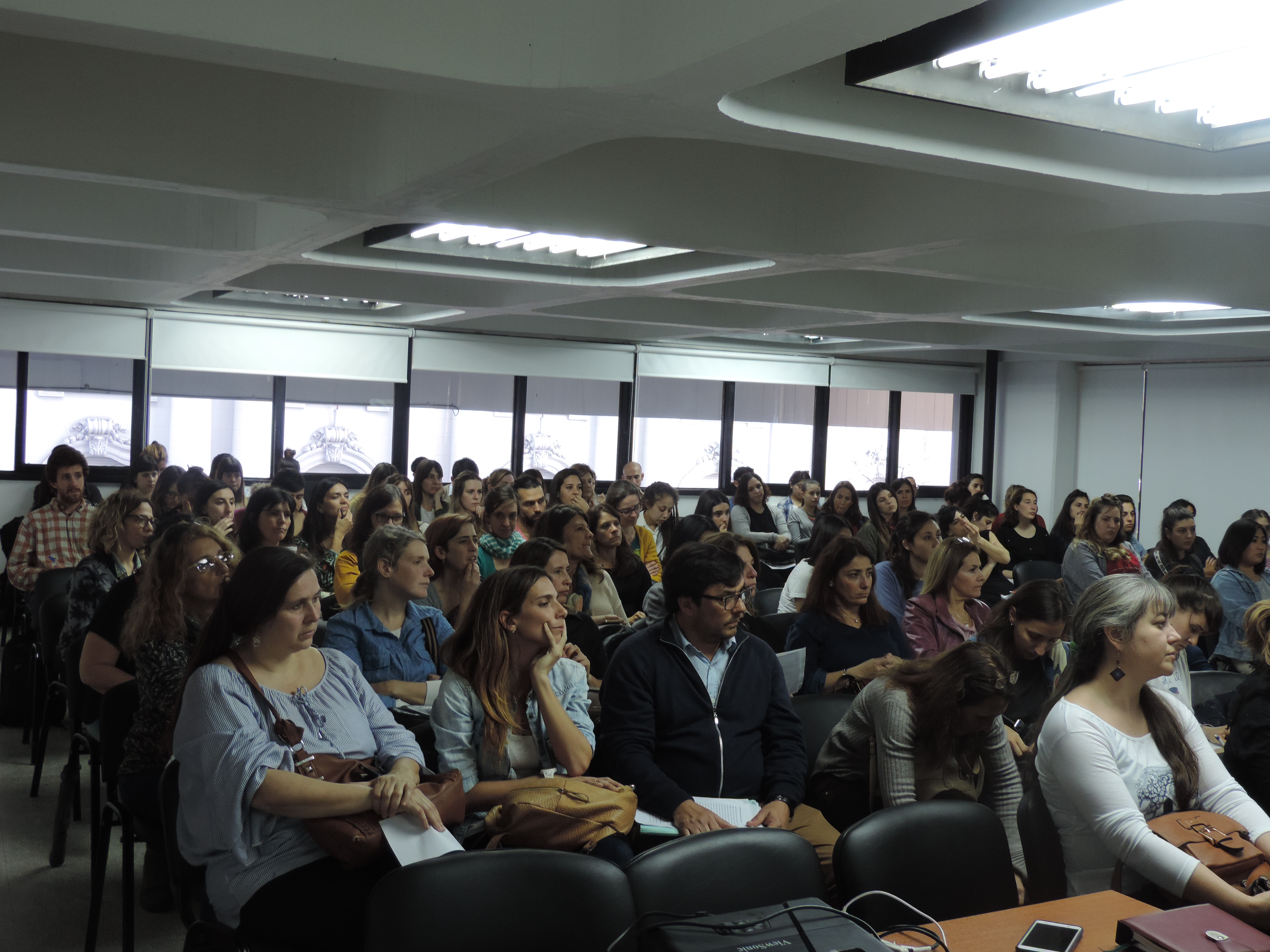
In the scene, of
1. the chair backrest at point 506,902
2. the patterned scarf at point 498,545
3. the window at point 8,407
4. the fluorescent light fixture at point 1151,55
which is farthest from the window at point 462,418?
the chair backrest at point 506,902

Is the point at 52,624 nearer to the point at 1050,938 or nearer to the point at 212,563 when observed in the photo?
the point at 212,563

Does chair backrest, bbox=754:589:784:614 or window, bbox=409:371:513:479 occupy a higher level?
window, bbox=409:371:513:479

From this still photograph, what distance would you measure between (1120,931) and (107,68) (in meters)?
3.96

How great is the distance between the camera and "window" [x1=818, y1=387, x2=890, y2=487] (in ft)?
46.1

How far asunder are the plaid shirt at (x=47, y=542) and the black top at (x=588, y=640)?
329 centimetres

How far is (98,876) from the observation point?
3.23 metres

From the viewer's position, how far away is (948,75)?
3156 mm

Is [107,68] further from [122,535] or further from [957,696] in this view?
[957,696]

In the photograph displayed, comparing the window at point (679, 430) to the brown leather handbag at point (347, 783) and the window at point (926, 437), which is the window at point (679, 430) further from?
the brown leather handbag at point (347, 783)

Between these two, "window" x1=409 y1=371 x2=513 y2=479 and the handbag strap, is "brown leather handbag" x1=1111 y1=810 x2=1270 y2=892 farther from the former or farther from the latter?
"window" x1=409 y1=371 x2=513 y2=479

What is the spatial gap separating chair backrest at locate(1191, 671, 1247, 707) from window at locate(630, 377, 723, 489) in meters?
8.50

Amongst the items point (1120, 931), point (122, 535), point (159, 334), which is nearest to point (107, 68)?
point (122, 535)

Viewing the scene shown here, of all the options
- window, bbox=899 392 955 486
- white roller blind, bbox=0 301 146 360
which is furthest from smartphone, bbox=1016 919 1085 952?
window, bbox=899 392 955 486

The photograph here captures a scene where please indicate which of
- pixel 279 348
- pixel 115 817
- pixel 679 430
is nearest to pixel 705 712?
pixel 115 817
